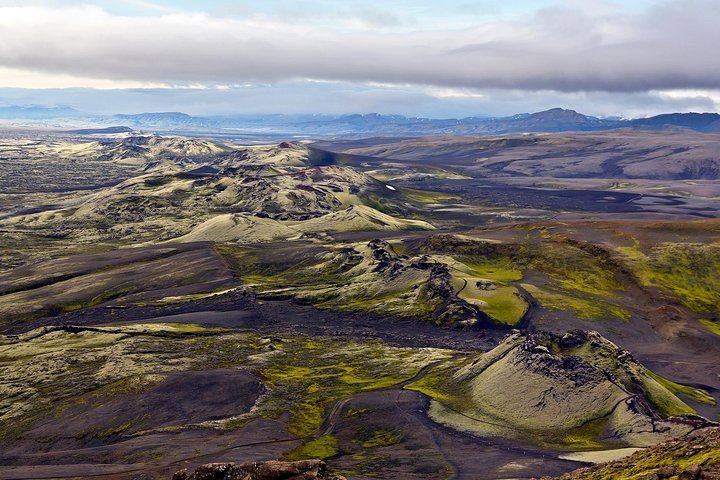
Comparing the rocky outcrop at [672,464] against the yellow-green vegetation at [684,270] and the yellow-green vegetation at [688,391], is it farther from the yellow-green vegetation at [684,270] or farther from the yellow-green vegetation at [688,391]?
the yellow-green vegetation at [684,270]

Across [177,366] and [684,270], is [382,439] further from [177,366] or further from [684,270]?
[684,270]

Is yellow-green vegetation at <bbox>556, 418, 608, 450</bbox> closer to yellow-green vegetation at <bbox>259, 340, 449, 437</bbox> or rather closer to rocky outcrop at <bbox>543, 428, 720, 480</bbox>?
rocky outcrop at <bbox>543, 428, 720, 480</bbox>

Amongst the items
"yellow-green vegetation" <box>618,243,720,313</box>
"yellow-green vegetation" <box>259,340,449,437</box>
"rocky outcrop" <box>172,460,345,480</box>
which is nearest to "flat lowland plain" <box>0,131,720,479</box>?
"yellow-green vegetation" <box>259,340,449,437</box>

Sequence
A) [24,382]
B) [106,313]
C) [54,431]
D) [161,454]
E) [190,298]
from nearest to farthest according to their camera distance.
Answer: [161,454]
[54,431]
[24,382]
[106,313]
[190,298]

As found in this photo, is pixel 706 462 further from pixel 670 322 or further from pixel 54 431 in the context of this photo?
pixel 670 322

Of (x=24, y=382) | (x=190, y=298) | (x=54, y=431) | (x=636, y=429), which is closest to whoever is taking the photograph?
(x=636, y=429)

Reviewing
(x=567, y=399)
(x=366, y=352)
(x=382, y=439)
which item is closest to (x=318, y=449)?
(x=382, y=439)

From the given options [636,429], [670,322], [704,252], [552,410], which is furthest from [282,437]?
[704,252]
